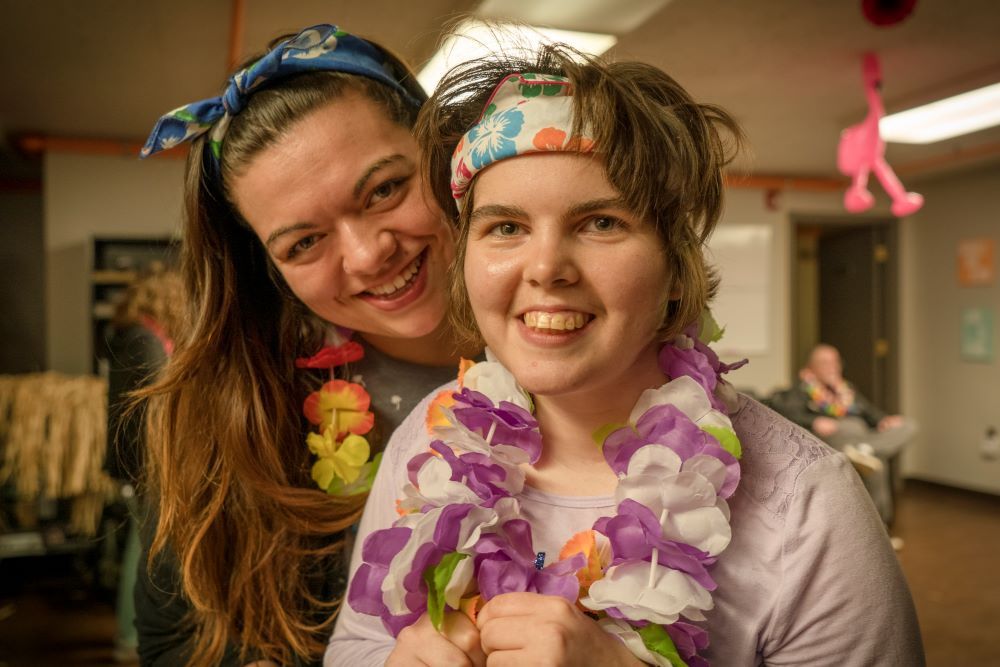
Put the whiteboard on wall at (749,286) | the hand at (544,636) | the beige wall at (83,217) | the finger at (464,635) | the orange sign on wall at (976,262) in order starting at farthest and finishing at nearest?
the whiteboard on wall at (749,286), the orange sign on wall at (976,262), the beige wall at (83,217), the finger at (464,635), the hand at (544,636)

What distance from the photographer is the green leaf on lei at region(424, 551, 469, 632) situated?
103 centimetres

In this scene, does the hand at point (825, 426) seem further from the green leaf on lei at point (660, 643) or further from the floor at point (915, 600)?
the green leaf on lei at point (660, 643)

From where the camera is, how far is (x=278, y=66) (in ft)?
4.69

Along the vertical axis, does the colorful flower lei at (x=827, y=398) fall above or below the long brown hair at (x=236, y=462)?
below

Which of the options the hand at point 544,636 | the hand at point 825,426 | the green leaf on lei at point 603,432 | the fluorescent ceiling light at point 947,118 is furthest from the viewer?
the hand at point 825,426

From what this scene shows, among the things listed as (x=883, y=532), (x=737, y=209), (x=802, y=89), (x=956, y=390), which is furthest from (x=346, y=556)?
(x=956, y=390)

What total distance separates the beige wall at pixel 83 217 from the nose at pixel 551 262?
18.6ft

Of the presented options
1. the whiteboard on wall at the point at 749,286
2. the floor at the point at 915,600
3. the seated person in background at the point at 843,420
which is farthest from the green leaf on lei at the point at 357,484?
the whiteboard on wall at the point at 749,286

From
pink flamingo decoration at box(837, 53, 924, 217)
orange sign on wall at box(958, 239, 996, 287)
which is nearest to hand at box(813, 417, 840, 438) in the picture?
pink flamingo decoration at box(837, 53, 924, 217)

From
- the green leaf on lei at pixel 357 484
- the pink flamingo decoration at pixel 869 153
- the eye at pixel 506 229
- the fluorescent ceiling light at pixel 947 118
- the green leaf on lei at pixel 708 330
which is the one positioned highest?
the fluorescent ceiling light at pixel 947 118

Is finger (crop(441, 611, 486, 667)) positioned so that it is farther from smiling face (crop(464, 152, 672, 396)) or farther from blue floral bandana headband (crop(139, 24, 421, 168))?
blue floral bandana headband (crop(139, 24, 421, 168))

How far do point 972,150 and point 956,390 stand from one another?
97.1 inches

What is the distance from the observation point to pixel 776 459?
3.45 feet

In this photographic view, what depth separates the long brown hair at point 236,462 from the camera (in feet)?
4.90
